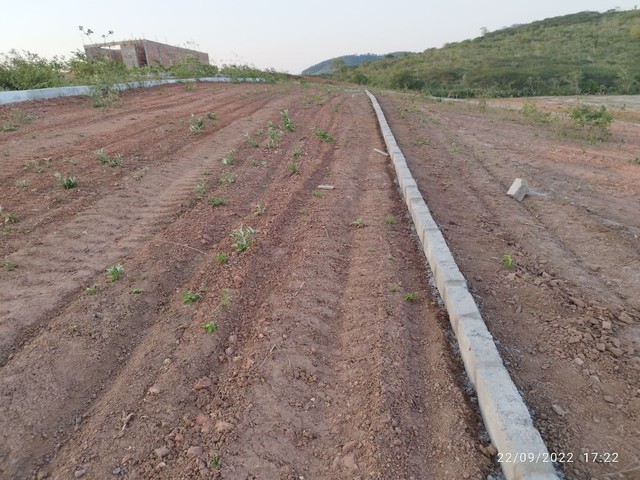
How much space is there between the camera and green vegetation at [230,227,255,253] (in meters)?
3.86

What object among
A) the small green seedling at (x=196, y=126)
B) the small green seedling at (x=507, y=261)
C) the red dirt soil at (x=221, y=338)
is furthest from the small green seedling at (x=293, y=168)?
the small green seedling at (x=507, y=261)

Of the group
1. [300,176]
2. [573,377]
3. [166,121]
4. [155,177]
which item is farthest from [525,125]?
[573,377]

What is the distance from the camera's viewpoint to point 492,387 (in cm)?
222

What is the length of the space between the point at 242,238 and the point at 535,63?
3606 cm

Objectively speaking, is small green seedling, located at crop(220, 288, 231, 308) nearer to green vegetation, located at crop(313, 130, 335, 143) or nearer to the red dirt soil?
the red dirt soil

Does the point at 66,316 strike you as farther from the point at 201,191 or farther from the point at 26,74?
the point at 26,74

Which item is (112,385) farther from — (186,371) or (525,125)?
(525,125)

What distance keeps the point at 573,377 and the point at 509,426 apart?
2.53ft

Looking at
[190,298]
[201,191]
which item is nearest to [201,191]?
[201,191]

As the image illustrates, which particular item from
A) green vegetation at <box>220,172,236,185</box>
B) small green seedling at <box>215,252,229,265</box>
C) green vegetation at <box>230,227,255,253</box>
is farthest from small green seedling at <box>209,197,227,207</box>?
small green seedling at <box>215,252,229,265</box>

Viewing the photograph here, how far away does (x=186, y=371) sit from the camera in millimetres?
2518

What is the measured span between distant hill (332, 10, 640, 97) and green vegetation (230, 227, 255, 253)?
903 inches

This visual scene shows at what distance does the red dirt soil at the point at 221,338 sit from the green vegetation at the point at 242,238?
6 centimetres

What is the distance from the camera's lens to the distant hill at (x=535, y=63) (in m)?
27.0
